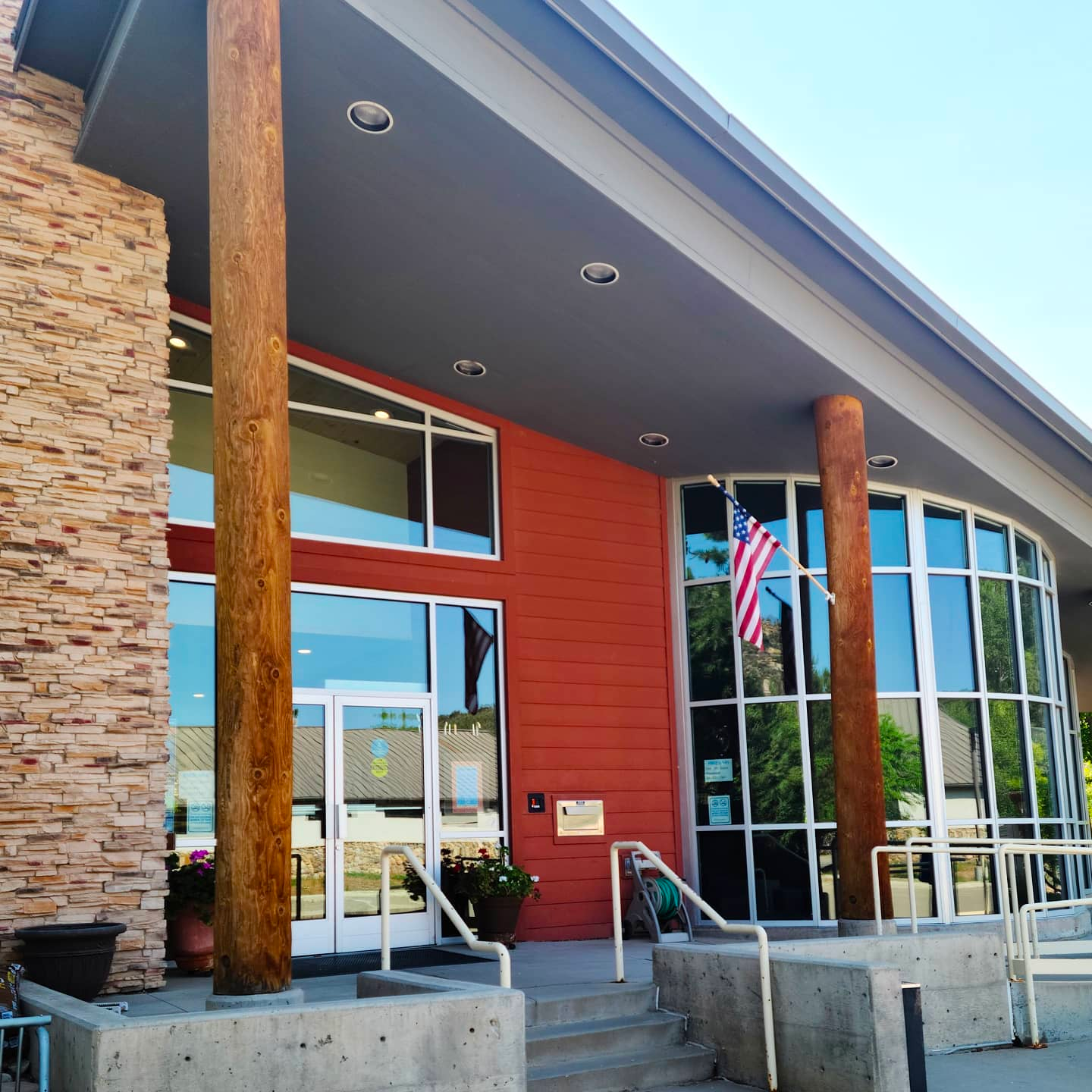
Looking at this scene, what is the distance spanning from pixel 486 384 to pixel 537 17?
451 cm

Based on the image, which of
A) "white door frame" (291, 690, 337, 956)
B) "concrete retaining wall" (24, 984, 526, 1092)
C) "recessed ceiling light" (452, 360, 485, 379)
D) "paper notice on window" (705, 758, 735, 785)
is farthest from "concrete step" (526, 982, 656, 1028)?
"recessed ceiling light" (452, 360, 485, 379)

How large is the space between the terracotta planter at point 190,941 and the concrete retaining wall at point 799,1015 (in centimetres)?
342

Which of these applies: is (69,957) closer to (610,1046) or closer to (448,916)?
(448,916)

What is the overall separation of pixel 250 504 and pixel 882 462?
827cm

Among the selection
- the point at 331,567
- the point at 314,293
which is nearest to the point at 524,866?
the point at 331,567

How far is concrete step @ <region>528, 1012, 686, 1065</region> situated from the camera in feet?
21.8

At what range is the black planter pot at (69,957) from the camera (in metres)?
6.58

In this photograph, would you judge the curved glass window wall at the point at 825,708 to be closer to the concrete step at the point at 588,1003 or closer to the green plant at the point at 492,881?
the green plant at the point at 492,881

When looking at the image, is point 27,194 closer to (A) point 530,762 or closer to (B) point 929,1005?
(A) point 530,762

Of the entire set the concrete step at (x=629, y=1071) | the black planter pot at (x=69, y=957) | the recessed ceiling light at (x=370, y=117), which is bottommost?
the concrete step at (x=629, y=1071)

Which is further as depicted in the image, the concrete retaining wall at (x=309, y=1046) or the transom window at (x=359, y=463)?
the transom window at (x=359, y=463)

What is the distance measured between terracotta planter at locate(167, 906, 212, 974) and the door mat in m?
0.66

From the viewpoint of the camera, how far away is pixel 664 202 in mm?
8562

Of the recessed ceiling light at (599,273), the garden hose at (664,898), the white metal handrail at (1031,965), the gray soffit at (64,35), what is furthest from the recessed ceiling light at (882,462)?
the gray soffit at (64,35)
